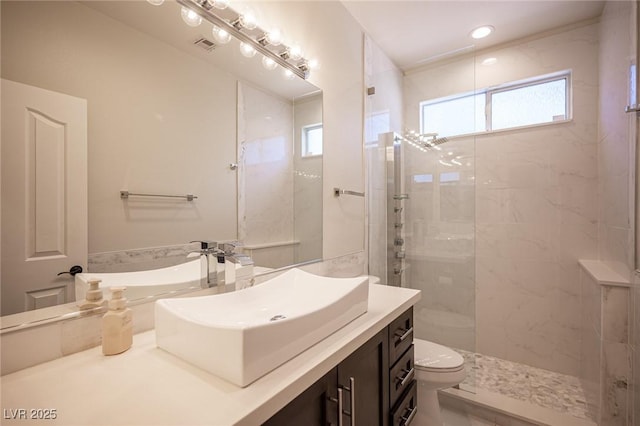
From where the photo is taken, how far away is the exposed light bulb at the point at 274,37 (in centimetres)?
139

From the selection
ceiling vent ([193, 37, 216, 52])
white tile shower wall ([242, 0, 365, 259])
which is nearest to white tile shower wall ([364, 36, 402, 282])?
white tile shower wall ([242, 0, 365, 259])

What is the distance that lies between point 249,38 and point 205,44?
0.23 meters

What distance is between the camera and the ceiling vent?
1.12 meters

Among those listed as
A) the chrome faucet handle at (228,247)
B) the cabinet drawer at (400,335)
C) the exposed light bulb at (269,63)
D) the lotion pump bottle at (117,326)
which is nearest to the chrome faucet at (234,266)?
the chrome faucet handle at (228,247)

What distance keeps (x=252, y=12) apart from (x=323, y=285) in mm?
1257

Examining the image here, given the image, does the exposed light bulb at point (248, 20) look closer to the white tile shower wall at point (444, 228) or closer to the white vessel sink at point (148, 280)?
the white vessel sink at point (148, 280)

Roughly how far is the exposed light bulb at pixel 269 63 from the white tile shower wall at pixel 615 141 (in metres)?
1.82

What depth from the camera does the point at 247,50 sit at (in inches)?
51.7

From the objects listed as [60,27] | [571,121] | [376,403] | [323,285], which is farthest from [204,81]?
[571,121]

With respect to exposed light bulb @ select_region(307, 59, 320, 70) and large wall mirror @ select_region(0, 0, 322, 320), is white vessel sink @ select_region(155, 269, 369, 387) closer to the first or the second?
large wall mirror @ select_region(0, 0, 322, 320)

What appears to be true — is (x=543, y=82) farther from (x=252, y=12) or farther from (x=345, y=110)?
(x=252, y=12)

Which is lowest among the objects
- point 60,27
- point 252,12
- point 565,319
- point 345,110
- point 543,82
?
point 565,319

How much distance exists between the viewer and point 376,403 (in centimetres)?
106

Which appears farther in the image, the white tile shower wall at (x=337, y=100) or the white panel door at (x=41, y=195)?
the white tile shower wall at (x=337, y=100)
